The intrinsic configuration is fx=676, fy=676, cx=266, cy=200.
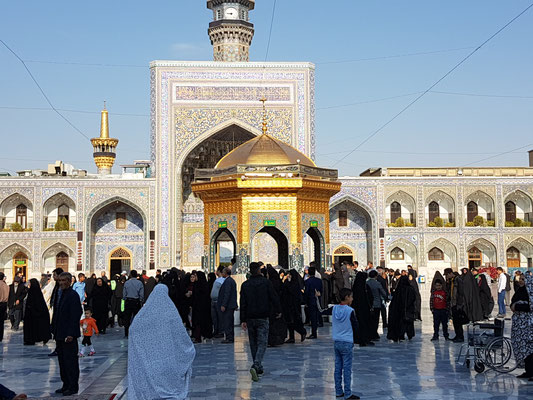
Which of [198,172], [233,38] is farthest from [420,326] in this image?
[233,38]

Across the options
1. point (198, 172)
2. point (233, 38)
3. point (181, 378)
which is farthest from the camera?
point (233, 38)

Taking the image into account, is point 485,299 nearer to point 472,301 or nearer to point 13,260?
point 472,301

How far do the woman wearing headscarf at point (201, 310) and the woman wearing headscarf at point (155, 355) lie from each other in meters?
5.44

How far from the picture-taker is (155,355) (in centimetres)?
353

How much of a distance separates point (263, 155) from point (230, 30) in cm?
1544

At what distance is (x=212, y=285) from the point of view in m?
9.55

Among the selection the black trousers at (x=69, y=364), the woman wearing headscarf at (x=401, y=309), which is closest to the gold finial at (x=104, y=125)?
the woman wearing headscarf at (x=401, y=309)

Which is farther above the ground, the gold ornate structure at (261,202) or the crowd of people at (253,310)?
the gold ornate structure at (261,202)

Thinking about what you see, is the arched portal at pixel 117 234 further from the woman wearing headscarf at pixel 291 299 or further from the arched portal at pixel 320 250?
the woman wearing headscarf at pixel 291 299

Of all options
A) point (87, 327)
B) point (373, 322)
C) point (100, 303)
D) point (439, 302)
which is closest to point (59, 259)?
point (100, 303)

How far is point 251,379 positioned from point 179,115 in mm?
17616

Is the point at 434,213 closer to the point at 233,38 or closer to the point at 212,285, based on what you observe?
the point at 233,38

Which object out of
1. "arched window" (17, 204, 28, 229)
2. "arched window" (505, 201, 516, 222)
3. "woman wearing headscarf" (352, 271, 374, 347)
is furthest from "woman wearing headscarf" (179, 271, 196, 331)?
"arched window" (505, 201, 516, 222)

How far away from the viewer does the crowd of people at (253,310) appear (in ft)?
11.8
